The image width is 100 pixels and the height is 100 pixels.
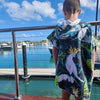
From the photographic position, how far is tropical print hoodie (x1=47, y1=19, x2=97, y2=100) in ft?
2.16

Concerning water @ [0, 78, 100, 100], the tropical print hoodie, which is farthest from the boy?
water @ [0, 78, 100, 100]

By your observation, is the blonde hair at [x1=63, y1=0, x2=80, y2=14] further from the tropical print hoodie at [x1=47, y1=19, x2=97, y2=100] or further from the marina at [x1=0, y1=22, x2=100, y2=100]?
the marina at [x1=0, y1=22, x2=100, y2=100]

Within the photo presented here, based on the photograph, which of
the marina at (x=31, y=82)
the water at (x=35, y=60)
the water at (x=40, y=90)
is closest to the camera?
the marina at (x=31, y=82)

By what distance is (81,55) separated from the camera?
2.25 feet

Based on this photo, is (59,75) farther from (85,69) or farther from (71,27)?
(71,27)

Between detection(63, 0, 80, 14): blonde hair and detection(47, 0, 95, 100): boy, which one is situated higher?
detection(63, 0, 80, 14): blonde hair

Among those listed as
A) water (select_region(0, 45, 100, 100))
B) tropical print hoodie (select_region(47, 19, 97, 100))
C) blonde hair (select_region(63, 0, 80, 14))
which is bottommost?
water (select_region(0, 45, 100, 100))

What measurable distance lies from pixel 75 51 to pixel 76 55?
0.10 feet

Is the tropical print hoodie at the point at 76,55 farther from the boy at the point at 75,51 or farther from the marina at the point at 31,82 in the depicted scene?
the marina at the point at 31,82

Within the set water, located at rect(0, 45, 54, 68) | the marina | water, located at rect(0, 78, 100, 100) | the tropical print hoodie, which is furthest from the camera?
water, located at rect(0, 78, 100, 100)

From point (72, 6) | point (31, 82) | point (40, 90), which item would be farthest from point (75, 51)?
point (31, 82)

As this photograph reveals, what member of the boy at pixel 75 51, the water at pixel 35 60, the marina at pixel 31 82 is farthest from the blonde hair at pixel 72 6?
the water at pixel 35 60

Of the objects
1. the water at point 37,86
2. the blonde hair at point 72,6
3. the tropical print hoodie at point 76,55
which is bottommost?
the water at point 37,86

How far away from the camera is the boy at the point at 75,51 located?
25.9 inches
